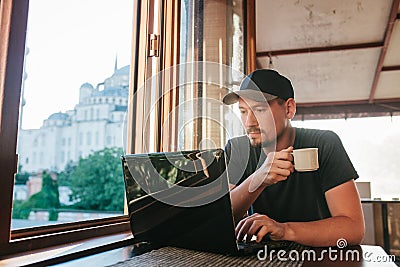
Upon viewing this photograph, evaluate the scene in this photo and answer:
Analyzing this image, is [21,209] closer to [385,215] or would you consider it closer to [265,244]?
[265,244]

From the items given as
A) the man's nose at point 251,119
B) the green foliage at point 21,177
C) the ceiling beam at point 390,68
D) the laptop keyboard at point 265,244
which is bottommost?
the laptop keyboard at point 265,244

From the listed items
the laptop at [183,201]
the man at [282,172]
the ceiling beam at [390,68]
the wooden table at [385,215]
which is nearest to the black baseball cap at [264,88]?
the man at [282,172]

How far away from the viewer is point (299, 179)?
148 centimetres

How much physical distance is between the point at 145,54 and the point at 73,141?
0.53 metres

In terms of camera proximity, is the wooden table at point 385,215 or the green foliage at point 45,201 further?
the wooden table at point 385,215

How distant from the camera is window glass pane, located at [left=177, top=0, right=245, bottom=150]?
170cm

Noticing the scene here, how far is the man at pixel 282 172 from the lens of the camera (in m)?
1.13

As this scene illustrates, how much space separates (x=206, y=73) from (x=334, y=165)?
881mm

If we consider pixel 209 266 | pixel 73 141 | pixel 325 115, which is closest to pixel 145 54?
pixel 73 141

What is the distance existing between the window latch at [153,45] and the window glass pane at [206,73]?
0.19 metres

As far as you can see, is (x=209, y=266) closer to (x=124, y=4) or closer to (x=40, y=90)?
(x=40, y=90)

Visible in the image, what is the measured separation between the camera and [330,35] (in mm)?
4023

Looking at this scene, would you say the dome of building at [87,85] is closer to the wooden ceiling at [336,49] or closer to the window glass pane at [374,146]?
the wooden ceiling at [336,49]

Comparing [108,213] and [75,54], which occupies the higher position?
[75,54]
